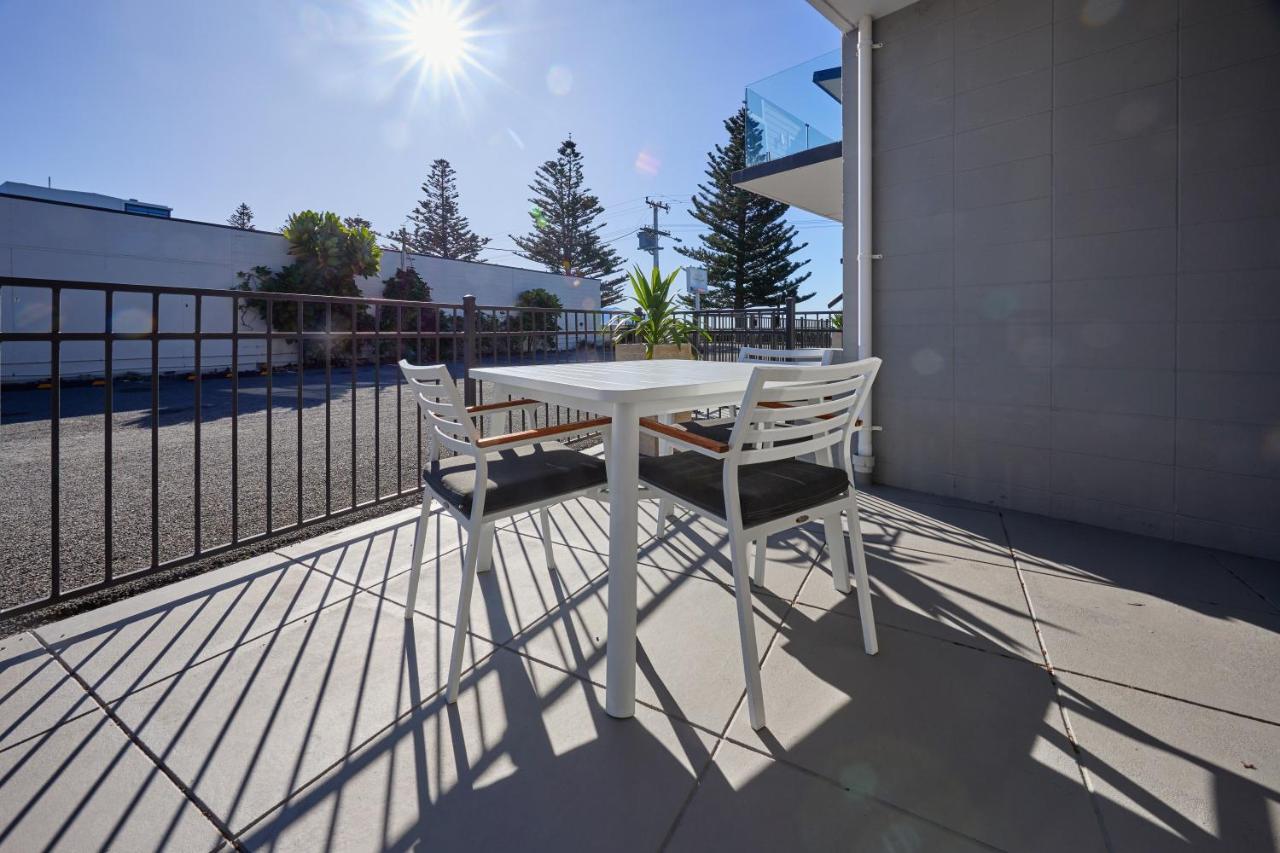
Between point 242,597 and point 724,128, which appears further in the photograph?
point 724,128

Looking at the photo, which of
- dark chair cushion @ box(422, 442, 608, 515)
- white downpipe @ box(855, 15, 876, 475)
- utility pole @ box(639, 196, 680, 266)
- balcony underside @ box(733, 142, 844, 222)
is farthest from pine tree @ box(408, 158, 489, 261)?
dark chair cushion @ box(422, 442, 608, 515)

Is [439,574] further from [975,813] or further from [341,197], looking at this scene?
[341,197]

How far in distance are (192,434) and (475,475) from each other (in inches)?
213

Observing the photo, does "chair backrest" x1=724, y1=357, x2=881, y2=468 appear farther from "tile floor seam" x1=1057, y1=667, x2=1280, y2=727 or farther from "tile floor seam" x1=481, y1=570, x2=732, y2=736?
"tile floor seam" x1=1057, y1=667, x2=1280, y2=727

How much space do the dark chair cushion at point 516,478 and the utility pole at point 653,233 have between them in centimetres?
2240

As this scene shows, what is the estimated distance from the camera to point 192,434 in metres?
5.34

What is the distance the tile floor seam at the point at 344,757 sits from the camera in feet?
3.31

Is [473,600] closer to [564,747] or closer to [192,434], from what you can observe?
[564,747]

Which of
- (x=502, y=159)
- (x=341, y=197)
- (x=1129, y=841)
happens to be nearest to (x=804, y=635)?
(x=1129, y=841)

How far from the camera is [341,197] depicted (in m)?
22.0

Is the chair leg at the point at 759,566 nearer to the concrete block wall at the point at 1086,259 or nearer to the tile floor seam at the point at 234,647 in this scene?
the tile floor seam at the point at 234,647

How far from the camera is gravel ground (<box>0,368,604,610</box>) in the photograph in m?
2.34

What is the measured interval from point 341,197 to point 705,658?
25566 millimetres

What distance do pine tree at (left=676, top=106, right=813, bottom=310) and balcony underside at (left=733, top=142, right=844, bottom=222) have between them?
12.0m
